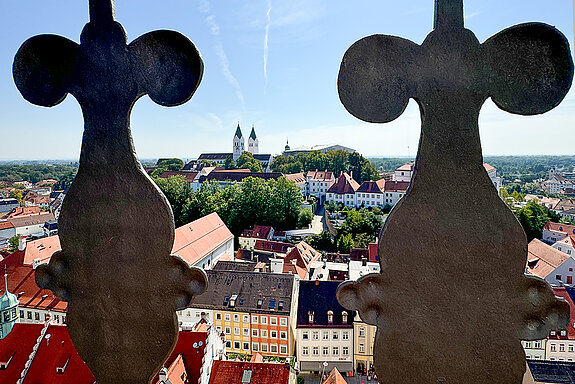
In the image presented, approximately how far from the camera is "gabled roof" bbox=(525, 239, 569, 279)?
23.1 metres

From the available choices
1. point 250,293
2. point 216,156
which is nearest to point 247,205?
point 250,293

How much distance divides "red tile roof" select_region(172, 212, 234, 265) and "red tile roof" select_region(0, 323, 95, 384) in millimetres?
12238

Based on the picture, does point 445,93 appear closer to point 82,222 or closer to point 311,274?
point 82,222

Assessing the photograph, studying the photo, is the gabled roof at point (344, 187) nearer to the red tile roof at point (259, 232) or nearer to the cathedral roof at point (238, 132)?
the red tile roof at point (259, 232)

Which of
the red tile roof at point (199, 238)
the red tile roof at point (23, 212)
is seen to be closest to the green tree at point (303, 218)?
the red tile roof at point (199, 238)

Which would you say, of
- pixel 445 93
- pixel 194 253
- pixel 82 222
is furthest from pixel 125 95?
pixel 194 253

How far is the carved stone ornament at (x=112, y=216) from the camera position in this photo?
1113 mm

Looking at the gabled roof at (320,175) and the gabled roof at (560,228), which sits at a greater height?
the gabled roof at (320,175)

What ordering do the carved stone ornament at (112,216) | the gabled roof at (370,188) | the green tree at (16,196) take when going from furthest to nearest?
the green tree at (16,196) → the gabled roof at (370,188) → the carved stone ornament at (112,216)

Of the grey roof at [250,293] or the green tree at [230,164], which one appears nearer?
the grey roof at [250,293]

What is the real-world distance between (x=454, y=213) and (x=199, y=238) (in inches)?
1161

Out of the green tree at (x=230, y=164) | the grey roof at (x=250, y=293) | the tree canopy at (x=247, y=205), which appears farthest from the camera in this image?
the green tree at (x=230, y=164)

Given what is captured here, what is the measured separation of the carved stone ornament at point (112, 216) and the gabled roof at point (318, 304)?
708 inches

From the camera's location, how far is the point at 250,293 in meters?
19.5
